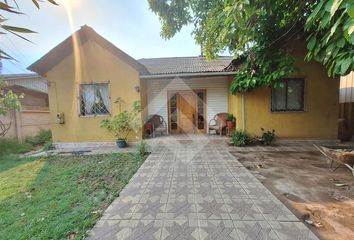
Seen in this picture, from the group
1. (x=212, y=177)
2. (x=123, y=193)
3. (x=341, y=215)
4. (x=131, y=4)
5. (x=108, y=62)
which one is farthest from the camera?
(x=108, y=62)

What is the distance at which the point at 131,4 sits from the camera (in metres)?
7.44

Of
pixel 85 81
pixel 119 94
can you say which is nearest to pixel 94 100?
pixel 85 81

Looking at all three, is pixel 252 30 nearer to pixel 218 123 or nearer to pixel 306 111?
pixel 306 111

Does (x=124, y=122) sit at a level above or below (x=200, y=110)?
below

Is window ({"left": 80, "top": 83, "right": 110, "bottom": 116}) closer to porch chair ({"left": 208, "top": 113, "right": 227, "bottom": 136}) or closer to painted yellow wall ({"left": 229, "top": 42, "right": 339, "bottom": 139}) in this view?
porch chair ({"left": 208, "top": 113, "right": 227, "bottom": 136})

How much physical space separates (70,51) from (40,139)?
508cm

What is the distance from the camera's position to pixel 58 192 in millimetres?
4035

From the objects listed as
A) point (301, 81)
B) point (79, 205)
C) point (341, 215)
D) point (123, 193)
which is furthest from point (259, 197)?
point (301, 81)

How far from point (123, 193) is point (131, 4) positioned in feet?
21.9

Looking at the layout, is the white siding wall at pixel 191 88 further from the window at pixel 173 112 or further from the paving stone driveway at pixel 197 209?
the paving stone driveway at pixel 197 209

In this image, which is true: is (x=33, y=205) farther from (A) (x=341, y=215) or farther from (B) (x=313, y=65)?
(B) (x=313, y=65)

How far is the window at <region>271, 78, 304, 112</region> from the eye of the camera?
7.86 meters

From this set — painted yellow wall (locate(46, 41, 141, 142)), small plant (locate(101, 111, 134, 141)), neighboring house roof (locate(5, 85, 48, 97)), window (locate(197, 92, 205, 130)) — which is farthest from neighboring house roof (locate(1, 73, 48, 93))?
window (locate(197, 92, 205, 130))

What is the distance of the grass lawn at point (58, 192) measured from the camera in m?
2.83
